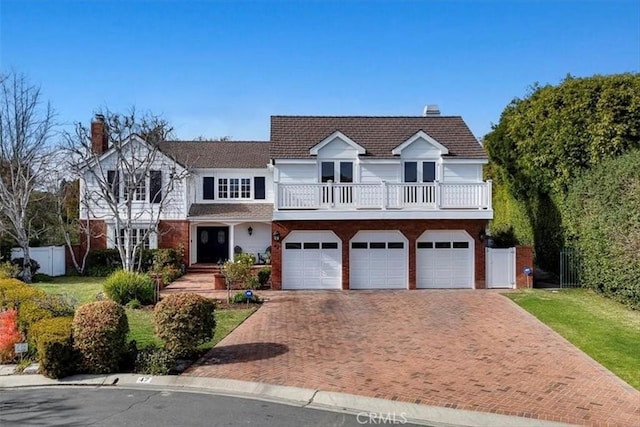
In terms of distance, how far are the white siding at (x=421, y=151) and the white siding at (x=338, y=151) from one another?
2349 mm

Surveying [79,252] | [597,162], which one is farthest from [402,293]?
[79,252]

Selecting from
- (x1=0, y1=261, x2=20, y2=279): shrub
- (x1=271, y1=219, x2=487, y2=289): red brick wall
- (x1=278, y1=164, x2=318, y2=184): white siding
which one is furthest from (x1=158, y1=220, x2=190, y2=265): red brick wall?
(x1=271, y1=219, x2=487, y2=289): red brick wall

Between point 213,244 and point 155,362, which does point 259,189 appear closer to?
point 213,244

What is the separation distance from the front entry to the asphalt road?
19338 mm

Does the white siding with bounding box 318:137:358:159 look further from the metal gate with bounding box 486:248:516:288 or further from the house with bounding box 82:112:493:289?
the metal gate with bounding box 486:248:516:288

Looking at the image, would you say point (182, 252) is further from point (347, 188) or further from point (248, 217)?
point (347, 188)

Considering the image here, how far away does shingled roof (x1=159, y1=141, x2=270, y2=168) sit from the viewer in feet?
92.8

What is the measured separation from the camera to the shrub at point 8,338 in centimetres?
1093

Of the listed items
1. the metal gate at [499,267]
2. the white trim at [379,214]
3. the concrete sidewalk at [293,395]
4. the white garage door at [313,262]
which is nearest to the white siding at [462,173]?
the white trim at [379,214]

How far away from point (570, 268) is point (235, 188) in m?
18.1

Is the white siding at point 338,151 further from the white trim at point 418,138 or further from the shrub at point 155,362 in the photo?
the shrub at point 155,362

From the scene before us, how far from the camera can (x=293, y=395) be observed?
8.95 m

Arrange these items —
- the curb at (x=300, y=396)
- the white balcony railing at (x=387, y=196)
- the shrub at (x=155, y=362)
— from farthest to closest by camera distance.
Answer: the white balcony railing at (x=387, y=196), the shrub at (x=155, y=362), the curb at (x=300, y=396)

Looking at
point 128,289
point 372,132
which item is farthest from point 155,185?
point 372,132
